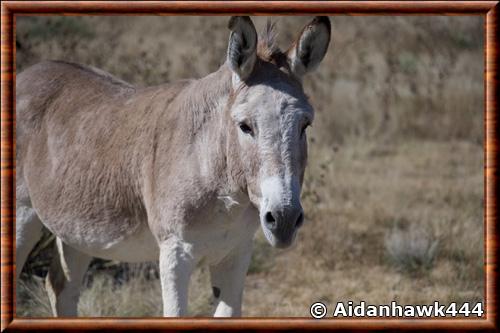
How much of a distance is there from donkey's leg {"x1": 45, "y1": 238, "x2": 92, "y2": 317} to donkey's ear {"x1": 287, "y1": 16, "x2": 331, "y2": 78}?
2.23m

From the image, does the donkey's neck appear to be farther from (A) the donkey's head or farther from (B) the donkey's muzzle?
(B) the donkey's muzzle

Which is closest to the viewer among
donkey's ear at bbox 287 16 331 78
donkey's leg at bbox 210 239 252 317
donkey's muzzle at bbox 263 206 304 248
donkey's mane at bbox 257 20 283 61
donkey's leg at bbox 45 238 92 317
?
donkey's muzzle at bbox 263 206 304 248

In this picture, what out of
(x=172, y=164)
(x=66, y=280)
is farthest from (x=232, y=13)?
(x=66, y=280)

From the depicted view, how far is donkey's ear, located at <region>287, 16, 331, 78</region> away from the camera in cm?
409

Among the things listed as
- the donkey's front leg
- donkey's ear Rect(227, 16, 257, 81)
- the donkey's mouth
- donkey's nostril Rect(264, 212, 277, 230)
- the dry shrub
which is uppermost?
donkey's ear Rect(227, 16, 257, 81)

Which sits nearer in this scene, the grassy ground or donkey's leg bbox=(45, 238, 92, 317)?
donkey's leg bbox=(45, 238, 92, 317)

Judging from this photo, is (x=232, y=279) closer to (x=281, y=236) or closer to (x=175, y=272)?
(x=175, y=272)

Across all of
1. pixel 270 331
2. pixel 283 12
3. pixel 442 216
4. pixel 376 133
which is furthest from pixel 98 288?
pixel 376 133

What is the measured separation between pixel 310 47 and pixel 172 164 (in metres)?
0.99

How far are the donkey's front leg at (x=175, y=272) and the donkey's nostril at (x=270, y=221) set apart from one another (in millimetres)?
694

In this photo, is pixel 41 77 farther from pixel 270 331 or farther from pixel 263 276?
pixel 263 276

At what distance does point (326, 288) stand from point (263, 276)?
2.36ft

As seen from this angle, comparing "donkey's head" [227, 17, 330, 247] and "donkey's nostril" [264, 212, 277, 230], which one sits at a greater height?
"donkey's head" [227, 17, 330, 247]

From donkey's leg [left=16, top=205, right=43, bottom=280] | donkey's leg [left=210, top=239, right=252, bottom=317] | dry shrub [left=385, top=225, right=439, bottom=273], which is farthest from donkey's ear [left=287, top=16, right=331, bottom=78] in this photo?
dry shrub [left=385, top=225, right=439, bottom=273]
